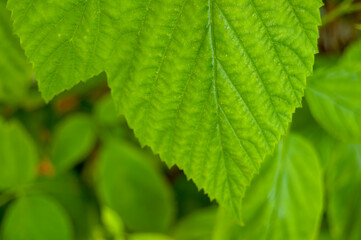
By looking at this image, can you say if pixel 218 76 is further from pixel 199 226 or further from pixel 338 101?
pixel 199 226

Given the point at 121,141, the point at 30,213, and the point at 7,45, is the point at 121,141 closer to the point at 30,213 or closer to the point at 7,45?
the point at 30,213

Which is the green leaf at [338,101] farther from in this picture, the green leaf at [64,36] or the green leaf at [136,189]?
the green leaf at [136,189]

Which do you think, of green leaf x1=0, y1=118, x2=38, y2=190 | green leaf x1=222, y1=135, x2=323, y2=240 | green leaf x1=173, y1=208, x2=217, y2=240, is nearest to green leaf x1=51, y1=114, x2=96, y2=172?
green leaf x1=0, y1=118, x2=38, y2=190

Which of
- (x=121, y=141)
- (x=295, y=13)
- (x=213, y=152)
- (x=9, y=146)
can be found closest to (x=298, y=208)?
(x=213, y=152)

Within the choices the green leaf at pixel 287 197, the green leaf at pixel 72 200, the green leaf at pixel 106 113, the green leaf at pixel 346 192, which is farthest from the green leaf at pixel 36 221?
the green leaf at pixel 346 192

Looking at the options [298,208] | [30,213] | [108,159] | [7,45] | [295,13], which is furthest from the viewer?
[108,159]

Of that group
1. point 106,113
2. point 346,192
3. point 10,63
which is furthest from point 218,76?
point 106,113

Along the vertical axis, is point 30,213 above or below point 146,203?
above
